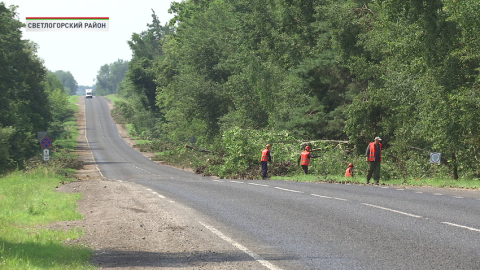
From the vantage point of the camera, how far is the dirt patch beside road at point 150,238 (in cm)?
786

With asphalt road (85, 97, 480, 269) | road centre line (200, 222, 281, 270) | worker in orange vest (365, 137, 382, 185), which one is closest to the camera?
road centre line (200, 222, 281, 270)

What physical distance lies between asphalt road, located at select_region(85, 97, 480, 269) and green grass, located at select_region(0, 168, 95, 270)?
2504 millimetres

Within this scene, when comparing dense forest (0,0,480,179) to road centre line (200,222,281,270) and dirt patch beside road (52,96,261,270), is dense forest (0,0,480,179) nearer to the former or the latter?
dirt patch beside road (52,96,261,270)

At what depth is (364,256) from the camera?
8.04 metres

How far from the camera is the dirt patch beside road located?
7.86 meters

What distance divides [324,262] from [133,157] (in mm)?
66452

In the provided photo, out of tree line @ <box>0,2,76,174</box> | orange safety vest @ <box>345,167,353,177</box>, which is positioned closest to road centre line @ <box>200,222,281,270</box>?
orange safety vest @ <box>345,167,353,177</box>

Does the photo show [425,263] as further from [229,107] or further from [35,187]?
[229,107]

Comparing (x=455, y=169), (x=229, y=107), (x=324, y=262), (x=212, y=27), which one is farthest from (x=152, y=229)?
(x=212, y=27)

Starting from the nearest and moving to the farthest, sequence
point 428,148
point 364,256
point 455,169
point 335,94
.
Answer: point 364,256, point 455,169, point 428,148, point 335,94

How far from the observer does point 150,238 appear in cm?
989

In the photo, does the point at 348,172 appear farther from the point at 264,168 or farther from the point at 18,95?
the point at 18,95

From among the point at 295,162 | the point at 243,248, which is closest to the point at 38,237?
the point at 243,248

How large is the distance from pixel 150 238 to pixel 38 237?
193 cm
